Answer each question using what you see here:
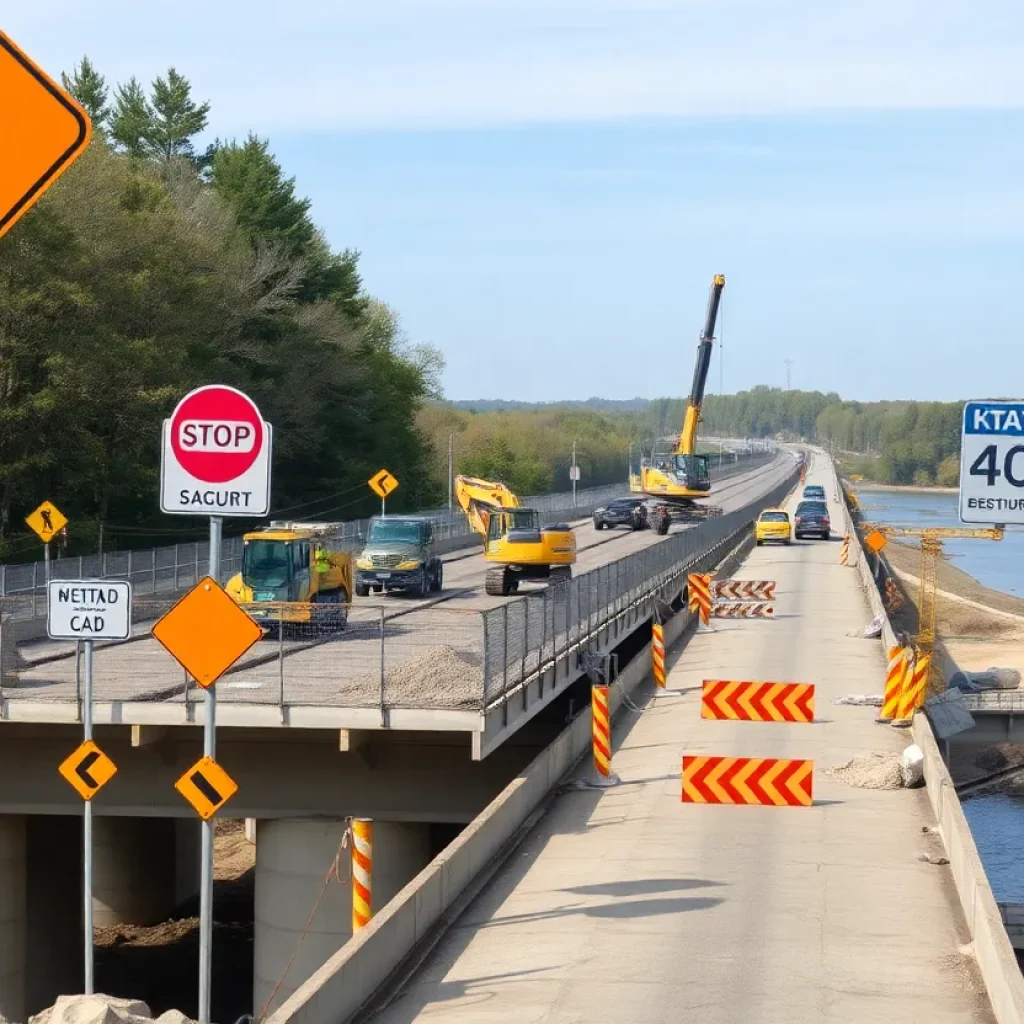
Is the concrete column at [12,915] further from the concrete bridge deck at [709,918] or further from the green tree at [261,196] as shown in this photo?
the green tree at [261,196]

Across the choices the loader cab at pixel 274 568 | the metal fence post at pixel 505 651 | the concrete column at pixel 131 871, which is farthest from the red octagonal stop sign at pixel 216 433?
the loader cab at pixel 274 568

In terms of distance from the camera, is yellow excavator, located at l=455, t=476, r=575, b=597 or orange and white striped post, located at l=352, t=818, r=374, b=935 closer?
orange and white striped post, located at l=352, t=818, r=374, b=935

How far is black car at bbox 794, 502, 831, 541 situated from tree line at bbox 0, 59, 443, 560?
20969 mm

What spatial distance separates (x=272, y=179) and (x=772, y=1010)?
235 ft

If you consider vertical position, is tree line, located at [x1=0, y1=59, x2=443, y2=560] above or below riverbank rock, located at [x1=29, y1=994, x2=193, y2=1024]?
above

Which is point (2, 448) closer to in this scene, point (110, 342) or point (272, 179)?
point (110, 342)

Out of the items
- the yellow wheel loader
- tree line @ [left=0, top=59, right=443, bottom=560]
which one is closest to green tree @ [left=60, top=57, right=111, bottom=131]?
tree line @ [left=0, top=59, right=443, bottom=560]

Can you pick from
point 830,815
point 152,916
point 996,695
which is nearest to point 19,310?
point 152,916

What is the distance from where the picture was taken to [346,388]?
7969 cm

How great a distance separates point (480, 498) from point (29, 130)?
192 feet

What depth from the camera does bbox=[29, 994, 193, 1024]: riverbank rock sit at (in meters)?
10.9

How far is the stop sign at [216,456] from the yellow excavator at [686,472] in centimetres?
6796

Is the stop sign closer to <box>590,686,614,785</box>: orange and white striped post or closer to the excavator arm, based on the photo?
<box>590,686,614,785</box>: orange and white striped post

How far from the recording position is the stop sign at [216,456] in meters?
10.8
